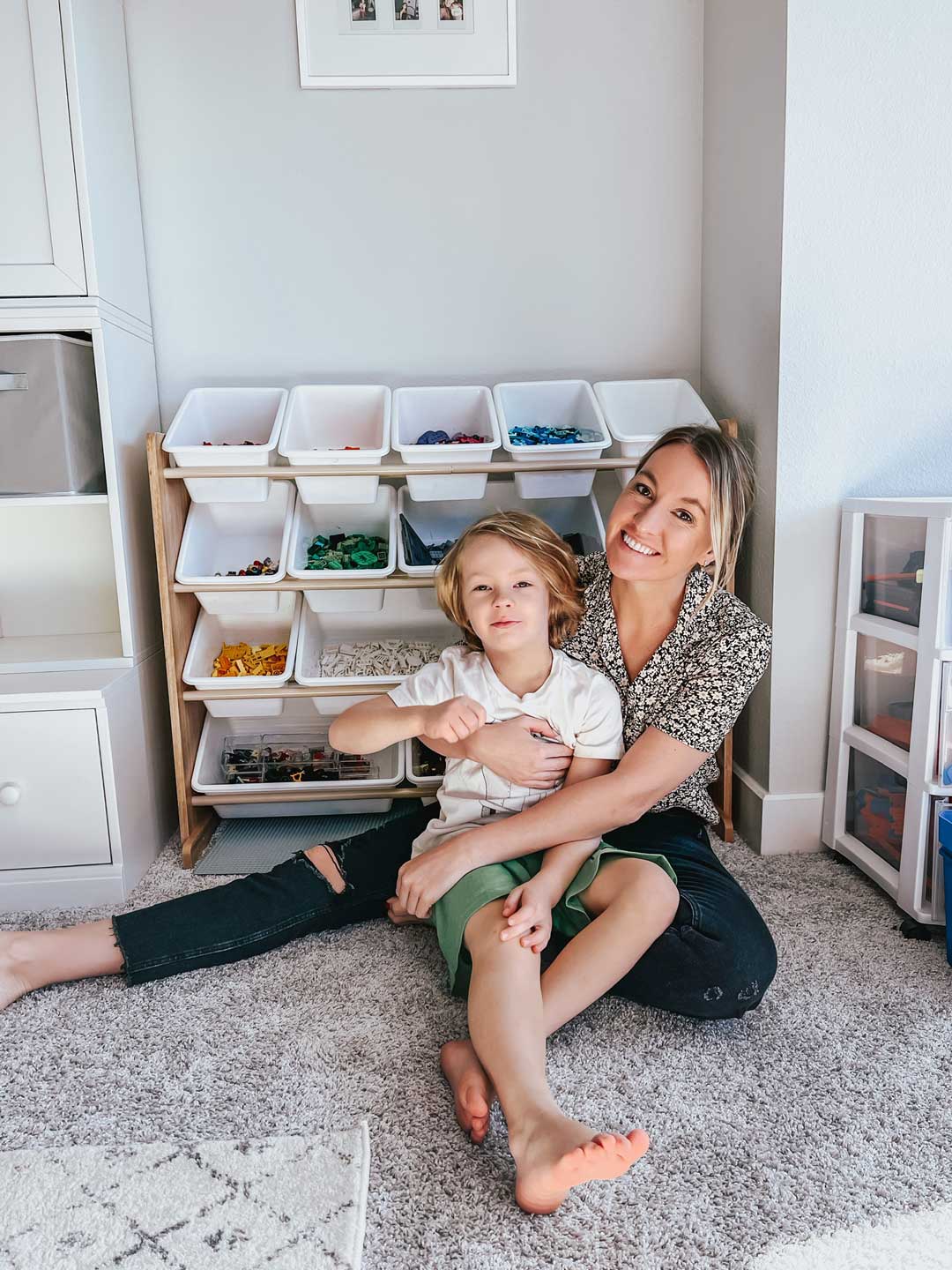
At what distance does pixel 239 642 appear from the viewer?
2203 mm

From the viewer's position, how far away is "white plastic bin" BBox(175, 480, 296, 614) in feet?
6.35

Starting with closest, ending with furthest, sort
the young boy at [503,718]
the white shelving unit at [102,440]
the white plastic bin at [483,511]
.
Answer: the young boy at [503,718] < the white shelving unit at [102,440] < the white plastic bin at [483,511]

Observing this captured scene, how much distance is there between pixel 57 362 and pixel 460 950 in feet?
4.54

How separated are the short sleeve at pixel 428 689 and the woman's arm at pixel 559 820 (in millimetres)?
219

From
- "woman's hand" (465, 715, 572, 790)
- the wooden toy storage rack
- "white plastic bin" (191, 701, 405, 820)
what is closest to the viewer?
"woman's hand" (465, 715, 572, 790)

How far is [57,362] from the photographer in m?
1.82

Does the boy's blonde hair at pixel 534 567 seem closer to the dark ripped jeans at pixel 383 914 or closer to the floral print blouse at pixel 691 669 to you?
the floral print blouse at pixel 691 669

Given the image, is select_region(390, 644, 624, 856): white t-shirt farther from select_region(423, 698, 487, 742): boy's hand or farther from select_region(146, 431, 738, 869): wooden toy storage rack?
select_region(146, 431, 738, 869): wooden toy storage rack

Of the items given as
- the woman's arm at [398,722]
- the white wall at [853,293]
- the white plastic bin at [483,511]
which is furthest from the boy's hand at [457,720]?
the white plastic bin at [483,511]

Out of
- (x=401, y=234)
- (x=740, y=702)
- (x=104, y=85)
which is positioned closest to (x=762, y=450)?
(x=740, y=702)

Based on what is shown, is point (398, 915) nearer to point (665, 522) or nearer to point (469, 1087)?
A: point (469, 1087)

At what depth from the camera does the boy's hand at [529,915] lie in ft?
3.85

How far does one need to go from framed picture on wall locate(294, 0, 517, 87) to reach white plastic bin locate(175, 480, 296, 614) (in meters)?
0.97

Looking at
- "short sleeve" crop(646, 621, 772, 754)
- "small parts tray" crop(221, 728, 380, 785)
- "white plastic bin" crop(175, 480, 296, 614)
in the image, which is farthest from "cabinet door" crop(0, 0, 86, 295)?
"short sleeve" crop(646, 621, 772, 754)
